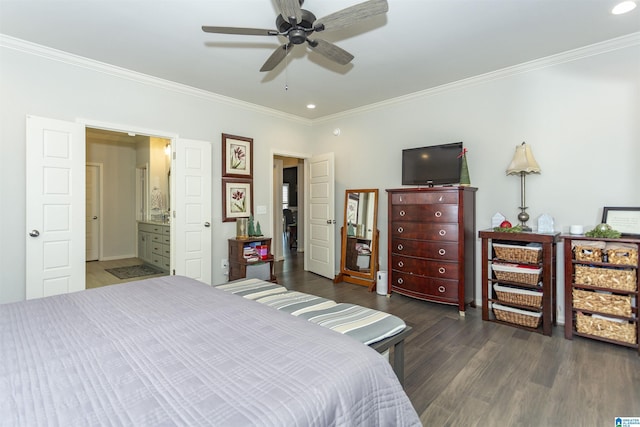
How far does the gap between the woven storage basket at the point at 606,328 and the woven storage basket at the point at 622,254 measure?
1.70 ft

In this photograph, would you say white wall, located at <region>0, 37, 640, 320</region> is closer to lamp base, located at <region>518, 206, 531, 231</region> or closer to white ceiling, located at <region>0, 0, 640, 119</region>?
lamp base, located at <region>518, 206, 531, 231</region>

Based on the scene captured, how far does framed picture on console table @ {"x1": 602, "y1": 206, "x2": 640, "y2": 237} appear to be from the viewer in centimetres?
277

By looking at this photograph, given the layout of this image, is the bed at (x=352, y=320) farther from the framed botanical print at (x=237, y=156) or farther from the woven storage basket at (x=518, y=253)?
the framed botanical print at (x=237, y=156)

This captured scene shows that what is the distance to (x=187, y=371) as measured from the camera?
1017 mm

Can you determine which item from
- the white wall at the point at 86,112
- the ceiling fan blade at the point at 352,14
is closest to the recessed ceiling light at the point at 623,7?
the ceiling fan blade at the point at 352,14

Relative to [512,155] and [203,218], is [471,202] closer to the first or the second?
[512,155]

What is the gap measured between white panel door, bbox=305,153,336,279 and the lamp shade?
2.61m

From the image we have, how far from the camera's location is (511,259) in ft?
10.3

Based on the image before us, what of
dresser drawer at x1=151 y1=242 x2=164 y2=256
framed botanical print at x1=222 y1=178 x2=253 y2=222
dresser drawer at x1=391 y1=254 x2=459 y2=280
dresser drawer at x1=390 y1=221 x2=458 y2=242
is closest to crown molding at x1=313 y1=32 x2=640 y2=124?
dresser drawer at x1=390 y1=221 x2=458 y2=242

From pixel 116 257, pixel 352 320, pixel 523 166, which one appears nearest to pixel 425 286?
pixel 523 166

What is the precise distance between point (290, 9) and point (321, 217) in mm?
3721

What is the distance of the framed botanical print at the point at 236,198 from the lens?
447 centimetres

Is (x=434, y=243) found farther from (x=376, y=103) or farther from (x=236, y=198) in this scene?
(x=236, y=198)

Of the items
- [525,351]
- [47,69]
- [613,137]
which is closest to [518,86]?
[613,137]
